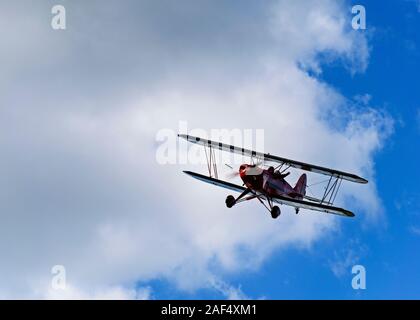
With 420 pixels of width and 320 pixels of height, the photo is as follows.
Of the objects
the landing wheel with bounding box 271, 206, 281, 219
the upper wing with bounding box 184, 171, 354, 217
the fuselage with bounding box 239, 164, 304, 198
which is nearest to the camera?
the upper wing with bounding box 184, 171, 354, 217

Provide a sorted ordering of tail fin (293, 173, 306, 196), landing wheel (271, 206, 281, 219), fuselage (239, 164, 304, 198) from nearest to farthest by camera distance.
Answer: fuselage (239, 164, 304, 198) → landing wheel (271, 206, 281, 219) → tail fin (293, 173, 306, 196)

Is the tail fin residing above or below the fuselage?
above

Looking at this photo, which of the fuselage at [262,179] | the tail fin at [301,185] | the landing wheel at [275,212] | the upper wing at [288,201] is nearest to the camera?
the upper wing at [288,201]

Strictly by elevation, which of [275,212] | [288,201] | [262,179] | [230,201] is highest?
[262,179]

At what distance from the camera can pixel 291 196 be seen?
50406 millimetres

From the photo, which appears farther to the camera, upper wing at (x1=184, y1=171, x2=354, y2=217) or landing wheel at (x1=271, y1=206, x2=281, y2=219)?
landing wheel at (x1=271, y1=206, x2=281, y2=219)

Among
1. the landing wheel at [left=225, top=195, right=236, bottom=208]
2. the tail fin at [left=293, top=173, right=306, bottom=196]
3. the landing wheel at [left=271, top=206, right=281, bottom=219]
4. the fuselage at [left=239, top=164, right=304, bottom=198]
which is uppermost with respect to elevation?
the tail fin at [left=293, top=173, right=306, bottom=196]

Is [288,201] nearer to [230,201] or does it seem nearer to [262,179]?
[262,179]

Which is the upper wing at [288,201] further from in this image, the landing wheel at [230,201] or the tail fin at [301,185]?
the tail fin at [301,185]

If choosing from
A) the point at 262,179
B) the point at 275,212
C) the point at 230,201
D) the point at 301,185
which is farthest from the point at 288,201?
the point at 301,185

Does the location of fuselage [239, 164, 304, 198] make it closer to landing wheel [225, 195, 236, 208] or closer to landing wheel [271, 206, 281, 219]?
landing wheel [271, 206, 281, 219]

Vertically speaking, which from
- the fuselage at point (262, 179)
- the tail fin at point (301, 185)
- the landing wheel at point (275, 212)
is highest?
the tail fin at point (301, 185)
